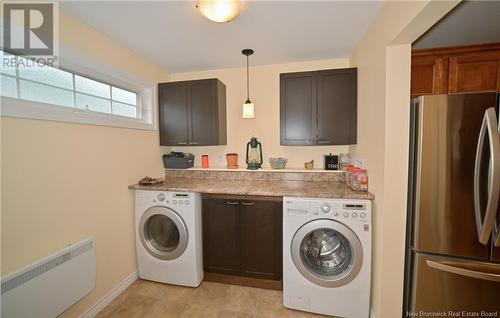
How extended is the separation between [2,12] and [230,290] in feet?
8.80

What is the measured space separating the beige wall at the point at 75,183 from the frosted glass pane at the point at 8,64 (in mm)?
317

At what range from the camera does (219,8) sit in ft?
4.40

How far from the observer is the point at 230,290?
6.70 ft

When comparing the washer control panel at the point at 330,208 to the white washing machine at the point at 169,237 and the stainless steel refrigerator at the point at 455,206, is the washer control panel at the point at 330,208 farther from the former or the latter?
the white washing machine at the point at 169,237

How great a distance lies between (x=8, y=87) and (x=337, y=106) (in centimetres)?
265

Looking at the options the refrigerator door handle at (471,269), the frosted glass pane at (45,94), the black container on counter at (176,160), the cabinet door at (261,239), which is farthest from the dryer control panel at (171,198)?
the refrigerator door handle at (471,269)

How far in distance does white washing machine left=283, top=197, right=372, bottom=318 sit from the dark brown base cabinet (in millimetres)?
183

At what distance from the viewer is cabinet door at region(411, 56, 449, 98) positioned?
6.77 feet

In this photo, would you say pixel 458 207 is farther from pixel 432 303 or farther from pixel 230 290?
pixel 230 290

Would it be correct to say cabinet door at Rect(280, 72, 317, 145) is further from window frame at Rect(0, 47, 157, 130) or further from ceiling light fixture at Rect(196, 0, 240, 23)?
window frame at Rect(0, 47, 157, 130)

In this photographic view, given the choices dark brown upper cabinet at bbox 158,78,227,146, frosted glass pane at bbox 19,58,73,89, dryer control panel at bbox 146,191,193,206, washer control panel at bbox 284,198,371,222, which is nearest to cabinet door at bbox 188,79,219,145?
dark brown upper cabinet at bbox 158,78,227,146

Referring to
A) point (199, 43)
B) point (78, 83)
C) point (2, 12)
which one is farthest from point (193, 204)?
point (2, 12)

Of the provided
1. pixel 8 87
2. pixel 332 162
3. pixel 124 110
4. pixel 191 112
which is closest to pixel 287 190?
pixel 332 162

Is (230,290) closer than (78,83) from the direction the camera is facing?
No
